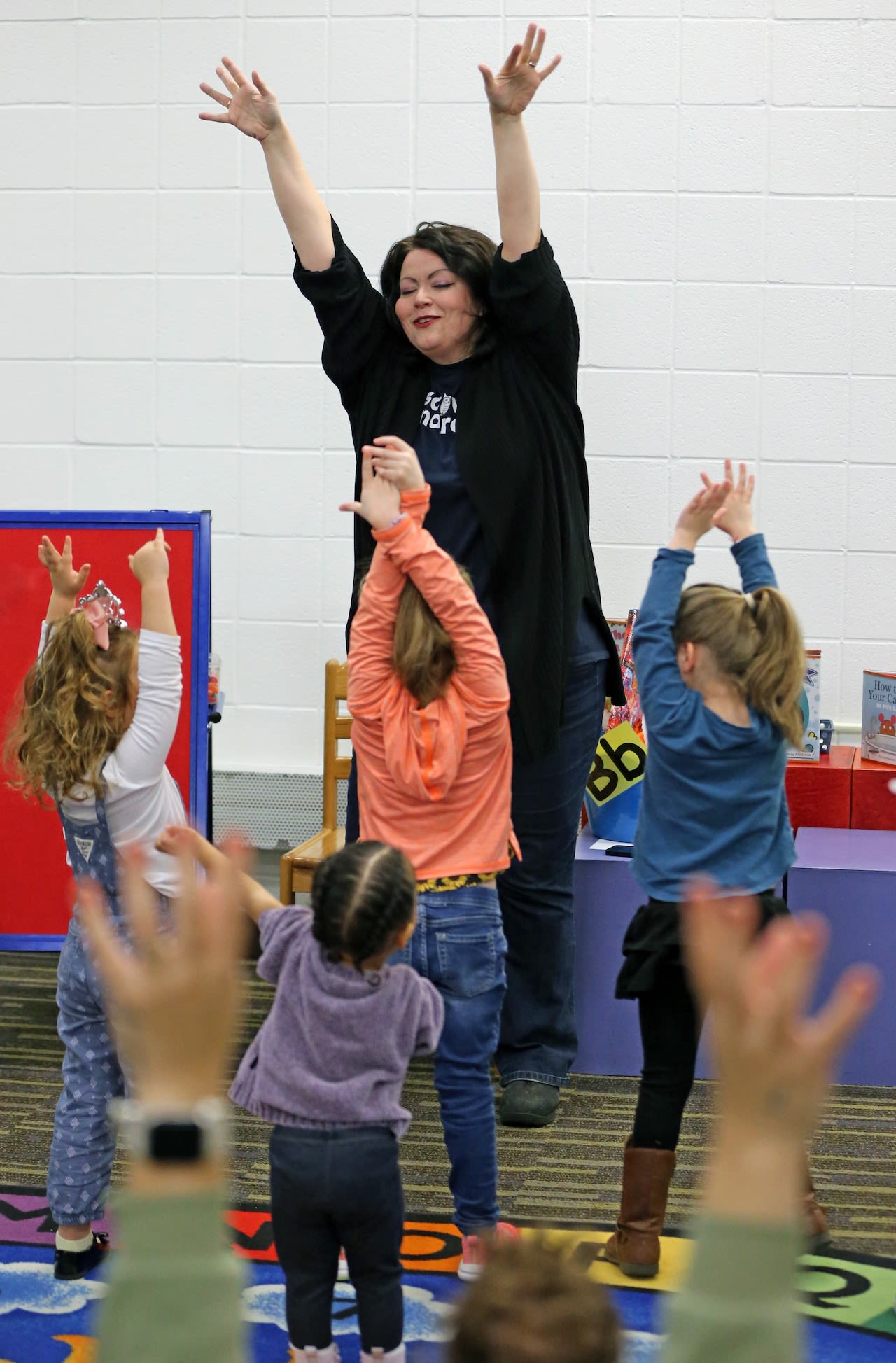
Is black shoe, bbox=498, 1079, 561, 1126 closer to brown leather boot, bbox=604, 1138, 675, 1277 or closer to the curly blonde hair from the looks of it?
brown leather boot, bbox=604, 1138, 675, 1277

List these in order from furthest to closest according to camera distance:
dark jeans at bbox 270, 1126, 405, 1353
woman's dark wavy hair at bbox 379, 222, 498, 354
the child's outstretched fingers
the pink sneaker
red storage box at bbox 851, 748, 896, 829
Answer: red storage box at bbox 851, 748, 896, 829 < woman's dark wavy hair at bbox 379, 222, 498, 354 < the pink sneaker < dark jeans at bbox 270, 1126, 405, 1353 < the child's outstretched fingers

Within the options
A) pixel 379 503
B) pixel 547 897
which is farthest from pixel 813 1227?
pixel 379 503

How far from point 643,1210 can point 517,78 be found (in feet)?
5.57

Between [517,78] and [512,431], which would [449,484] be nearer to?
[512,431]

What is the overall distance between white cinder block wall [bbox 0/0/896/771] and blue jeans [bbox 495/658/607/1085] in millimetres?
1093

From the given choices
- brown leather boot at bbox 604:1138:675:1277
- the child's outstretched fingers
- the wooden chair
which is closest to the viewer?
the child's outstretched fingers

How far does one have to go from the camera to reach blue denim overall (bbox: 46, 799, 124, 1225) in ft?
6.78

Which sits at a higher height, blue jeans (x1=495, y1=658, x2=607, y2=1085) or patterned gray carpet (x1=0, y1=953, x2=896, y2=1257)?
blue jeans (x1=495, y1=658, x2=607, y2=1085)

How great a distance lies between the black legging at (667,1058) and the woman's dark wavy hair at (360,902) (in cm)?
59

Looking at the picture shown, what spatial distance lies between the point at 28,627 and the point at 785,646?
1.78m

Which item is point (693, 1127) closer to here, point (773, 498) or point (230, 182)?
point (773, 498)

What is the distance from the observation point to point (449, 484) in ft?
8.25

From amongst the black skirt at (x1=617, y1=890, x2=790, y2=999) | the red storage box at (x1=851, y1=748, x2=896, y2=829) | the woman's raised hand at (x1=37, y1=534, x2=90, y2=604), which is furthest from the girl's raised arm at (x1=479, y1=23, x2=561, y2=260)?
the red storage box at (x1=851, y1=748, x2=896, y2=829)

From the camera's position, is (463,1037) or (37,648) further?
(37,648)
